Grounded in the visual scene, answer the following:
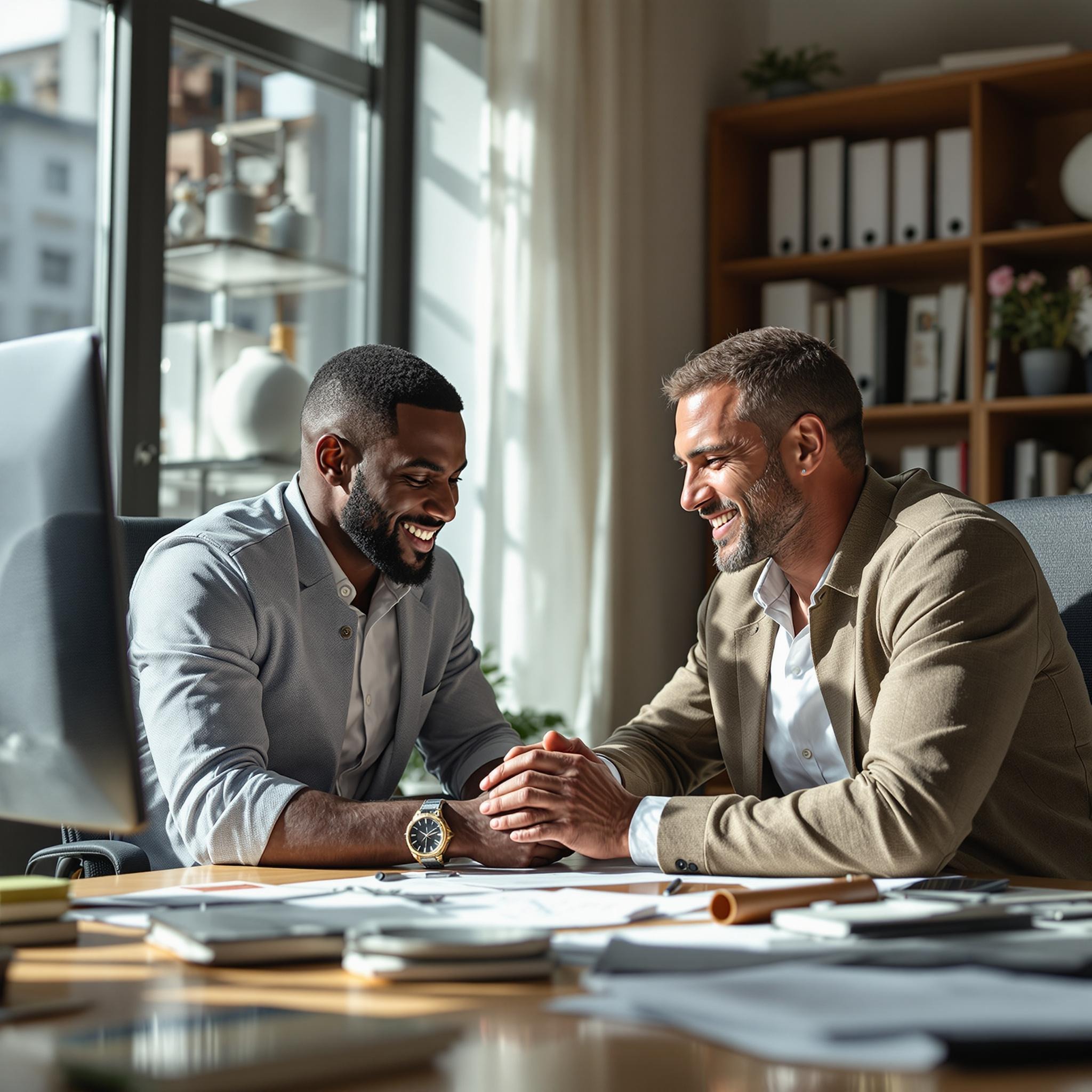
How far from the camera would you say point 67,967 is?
2.92ft

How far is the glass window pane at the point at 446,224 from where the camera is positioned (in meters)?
3.64

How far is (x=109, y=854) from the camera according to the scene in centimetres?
154

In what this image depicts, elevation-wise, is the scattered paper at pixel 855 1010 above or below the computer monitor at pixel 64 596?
below

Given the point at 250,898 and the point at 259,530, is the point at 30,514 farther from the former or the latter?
the point at 259,530

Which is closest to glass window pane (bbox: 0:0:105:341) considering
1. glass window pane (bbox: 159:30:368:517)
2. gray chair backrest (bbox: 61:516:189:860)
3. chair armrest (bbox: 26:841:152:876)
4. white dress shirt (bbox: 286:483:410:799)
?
glass window pane (bbox: 159:30:368:517)

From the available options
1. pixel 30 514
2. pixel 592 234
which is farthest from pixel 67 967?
pixel 592 234

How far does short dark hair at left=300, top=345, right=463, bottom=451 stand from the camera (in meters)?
1.84

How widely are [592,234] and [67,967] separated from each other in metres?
2.96

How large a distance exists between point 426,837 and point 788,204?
291 centimetres

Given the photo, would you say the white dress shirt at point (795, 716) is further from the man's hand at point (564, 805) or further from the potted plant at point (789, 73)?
the potted plant at point (789, 73)

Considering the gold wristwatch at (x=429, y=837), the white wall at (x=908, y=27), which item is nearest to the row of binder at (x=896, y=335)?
the white wall at (x=908, y=27)

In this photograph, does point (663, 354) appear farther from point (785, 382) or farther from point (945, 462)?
point (785, 382)

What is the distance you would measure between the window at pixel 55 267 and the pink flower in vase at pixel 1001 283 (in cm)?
221

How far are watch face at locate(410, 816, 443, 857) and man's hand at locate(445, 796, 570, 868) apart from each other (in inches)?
0.8
